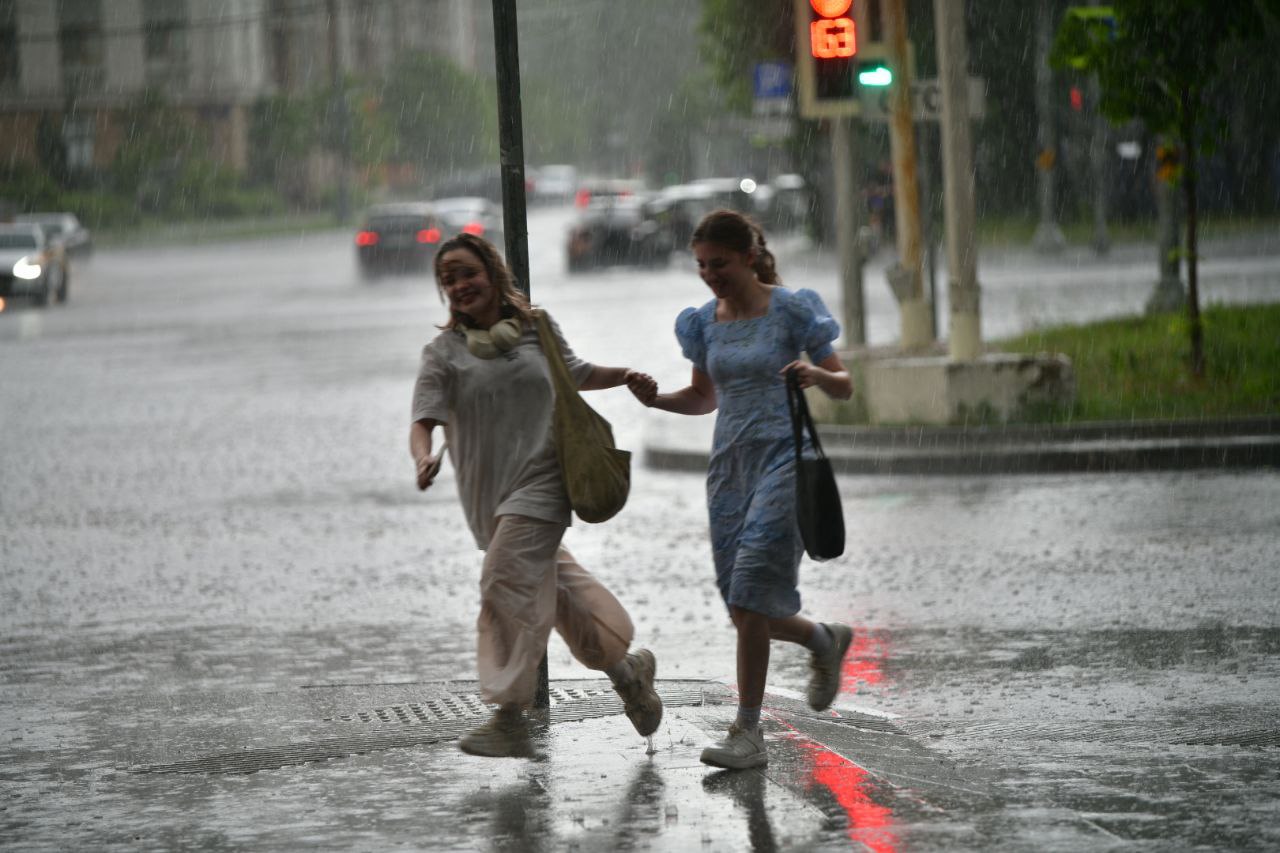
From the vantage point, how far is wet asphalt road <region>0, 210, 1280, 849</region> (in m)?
5.42

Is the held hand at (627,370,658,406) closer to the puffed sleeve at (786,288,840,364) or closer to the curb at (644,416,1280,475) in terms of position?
the puffed sleeve at (786,288,840,364)

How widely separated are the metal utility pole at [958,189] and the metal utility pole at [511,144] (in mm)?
7278

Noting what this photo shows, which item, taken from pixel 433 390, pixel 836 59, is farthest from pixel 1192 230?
pixel 433 390

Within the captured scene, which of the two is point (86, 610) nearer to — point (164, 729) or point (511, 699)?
point (164, 729)

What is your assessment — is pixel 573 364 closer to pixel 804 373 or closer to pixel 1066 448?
pixel 804 373

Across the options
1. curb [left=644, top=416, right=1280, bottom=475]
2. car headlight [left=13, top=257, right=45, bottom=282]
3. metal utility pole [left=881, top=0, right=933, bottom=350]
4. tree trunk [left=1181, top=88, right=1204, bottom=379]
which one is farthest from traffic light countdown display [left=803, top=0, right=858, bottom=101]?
car headlight [left=13, top=257, right=45, bottom=282]

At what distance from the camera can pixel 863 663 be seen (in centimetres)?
768

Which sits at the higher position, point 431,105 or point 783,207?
point 431,105

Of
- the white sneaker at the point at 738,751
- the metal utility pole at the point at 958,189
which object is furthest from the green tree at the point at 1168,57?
the white sneaker at the point at 738,751

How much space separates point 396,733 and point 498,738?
27.7 inches

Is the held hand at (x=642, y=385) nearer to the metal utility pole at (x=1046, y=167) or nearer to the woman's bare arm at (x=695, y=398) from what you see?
the woman's bare arm at (x=695, y=398)

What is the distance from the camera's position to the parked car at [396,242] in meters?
43.9

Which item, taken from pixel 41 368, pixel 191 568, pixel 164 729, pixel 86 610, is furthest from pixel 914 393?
pixel 41 368

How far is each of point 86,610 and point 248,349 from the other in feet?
54.4
